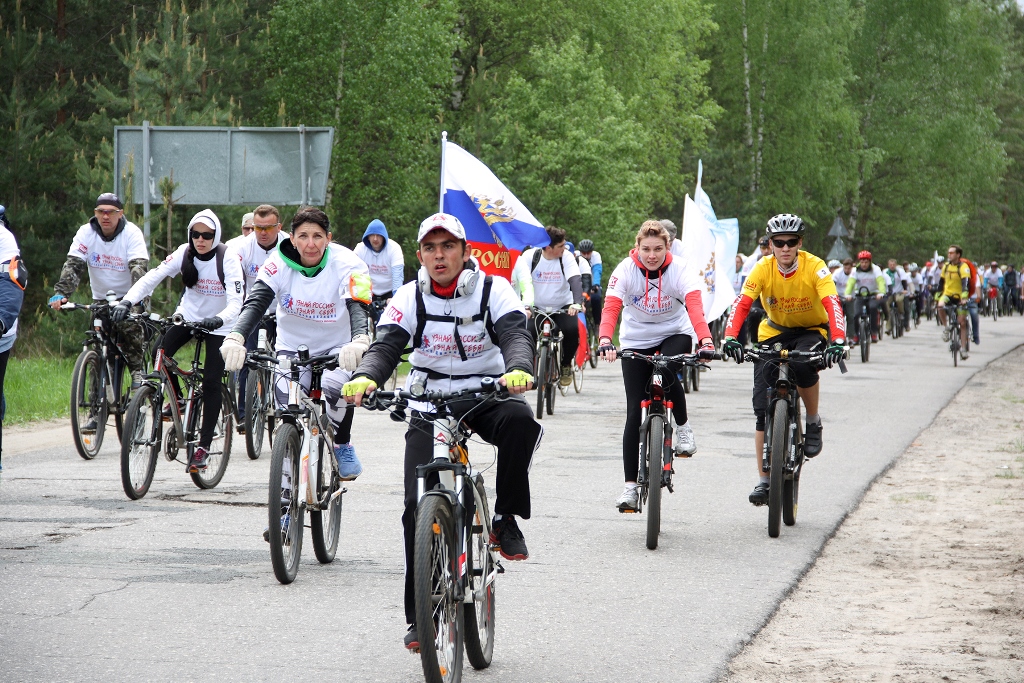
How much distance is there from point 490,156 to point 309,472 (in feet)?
70.7

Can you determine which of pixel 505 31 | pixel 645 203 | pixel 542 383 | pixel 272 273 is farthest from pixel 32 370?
pixel 505 31

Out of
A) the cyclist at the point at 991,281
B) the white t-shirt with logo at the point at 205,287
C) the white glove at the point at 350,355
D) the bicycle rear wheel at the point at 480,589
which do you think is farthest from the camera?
the cyclist at the point at 991,281

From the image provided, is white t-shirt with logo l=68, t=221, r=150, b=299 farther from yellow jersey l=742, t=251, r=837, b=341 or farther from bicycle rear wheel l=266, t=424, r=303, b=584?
yellow jersey l=742, t=251, r=837, b=341

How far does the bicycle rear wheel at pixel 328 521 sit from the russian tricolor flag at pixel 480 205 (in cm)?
848

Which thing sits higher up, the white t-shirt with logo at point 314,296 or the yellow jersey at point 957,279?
the yellow jersey at point 957,279

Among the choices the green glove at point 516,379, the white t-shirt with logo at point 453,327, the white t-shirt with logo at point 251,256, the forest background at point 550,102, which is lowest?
the green glove at point 516,379

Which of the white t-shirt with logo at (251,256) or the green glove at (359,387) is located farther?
the white t-shirt with logo at (251,256)

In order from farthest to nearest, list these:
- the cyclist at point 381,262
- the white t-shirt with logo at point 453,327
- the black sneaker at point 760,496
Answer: the cyclist at point 381,262 → the black sneaker at point 760,496 → the white t-shirt with logo at point 453,327

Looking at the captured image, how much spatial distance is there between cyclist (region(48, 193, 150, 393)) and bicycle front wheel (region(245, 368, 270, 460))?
3.06ft

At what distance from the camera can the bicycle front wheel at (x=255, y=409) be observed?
11258 millimetres

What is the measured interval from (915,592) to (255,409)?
634 centimetres

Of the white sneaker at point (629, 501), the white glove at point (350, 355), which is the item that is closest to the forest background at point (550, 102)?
the white sneaker at point (629, 501)

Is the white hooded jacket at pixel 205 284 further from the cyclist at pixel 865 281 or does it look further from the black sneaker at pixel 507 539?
the cyclist at pixel 865 281

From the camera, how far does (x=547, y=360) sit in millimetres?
14906
